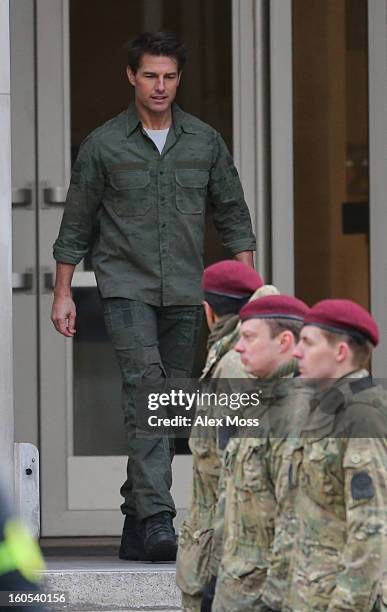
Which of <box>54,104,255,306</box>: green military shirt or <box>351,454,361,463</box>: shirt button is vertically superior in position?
<box>54,104,255,306</box>: green military shirt

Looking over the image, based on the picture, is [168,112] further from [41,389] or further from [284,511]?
[284,511]

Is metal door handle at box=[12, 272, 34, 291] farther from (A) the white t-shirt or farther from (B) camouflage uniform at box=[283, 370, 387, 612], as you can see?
(B) camouflage uniform at box=[283, 370, 387, 612]

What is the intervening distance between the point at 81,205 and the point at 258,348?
2.15 m

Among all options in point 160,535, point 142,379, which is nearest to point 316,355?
point 142,379

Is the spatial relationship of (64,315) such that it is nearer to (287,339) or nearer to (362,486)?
(287,339)

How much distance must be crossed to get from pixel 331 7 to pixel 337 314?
355 cm

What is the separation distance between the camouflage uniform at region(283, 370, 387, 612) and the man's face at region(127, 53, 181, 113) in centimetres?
256

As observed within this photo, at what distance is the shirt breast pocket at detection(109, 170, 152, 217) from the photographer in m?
5.86

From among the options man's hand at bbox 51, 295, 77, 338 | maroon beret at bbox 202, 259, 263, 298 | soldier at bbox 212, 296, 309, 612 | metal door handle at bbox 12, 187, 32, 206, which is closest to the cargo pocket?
soldier at bbox 212, 296, 309, 612

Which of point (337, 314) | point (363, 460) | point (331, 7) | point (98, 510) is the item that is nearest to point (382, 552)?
point (363, 460)

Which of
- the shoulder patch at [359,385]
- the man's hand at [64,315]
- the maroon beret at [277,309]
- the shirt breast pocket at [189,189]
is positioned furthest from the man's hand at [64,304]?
the shoulder patch at [359,385]

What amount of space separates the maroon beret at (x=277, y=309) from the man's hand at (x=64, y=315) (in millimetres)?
2059

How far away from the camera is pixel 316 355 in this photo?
348 centimetres

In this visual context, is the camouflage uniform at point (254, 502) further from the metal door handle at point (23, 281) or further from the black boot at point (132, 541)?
the metal door handle at point (23, 281)
